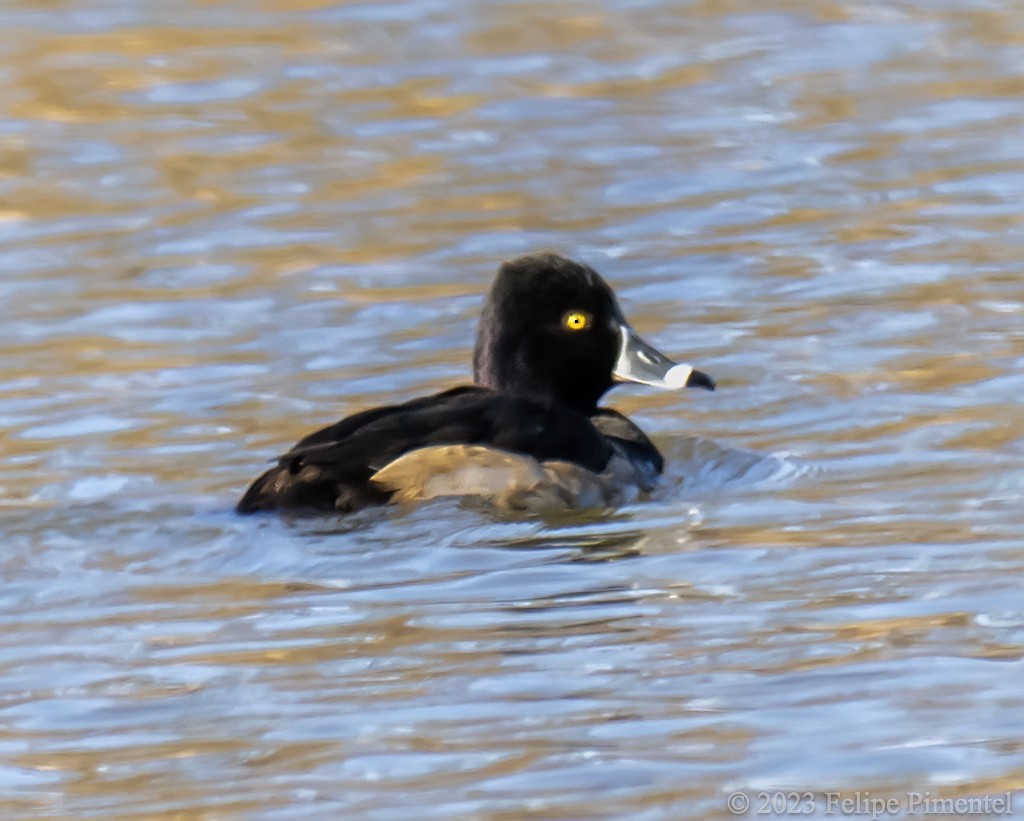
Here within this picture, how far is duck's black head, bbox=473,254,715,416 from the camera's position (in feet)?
26.2

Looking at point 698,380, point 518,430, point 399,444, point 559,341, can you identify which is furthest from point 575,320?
point 399,444

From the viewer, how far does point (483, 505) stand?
715cm

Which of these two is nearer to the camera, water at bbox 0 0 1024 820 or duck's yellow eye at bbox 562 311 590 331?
water at bbox 0 0 1024 820

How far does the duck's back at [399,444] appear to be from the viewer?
7.02 m

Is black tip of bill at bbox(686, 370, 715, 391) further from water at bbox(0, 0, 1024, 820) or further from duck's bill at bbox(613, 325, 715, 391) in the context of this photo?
water at bbox(0, 0, 1024, 820)

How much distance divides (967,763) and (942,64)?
1010cm

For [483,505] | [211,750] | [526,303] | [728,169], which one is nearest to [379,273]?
[728,169]

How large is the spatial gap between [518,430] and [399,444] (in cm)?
39

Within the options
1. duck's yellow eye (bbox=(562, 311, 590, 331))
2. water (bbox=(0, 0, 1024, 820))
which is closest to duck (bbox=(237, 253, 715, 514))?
duck's yellow eye (bbox=(562, 311, 590, 331))

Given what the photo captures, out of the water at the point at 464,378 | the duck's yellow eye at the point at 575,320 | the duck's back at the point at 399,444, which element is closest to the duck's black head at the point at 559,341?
the duck's yellow eye at the point at 575,320

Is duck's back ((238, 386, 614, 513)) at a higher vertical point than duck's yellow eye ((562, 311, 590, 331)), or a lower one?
lower

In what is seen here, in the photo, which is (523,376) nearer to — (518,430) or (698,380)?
(698,380)

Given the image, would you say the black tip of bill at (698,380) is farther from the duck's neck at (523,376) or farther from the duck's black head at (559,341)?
the duck's neck at (523,376)

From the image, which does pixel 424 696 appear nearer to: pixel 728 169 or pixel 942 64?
pixel 728 169
